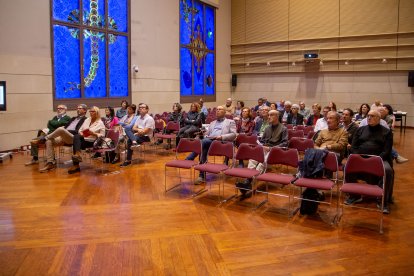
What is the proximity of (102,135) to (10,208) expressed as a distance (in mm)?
2594

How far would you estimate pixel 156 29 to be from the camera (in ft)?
42.4

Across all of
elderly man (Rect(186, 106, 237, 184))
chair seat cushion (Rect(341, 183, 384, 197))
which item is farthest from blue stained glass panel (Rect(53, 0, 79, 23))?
chair seat cushion (Rect(341, 183, 384, 197))

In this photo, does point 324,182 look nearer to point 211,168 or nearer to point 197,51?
point 211,168

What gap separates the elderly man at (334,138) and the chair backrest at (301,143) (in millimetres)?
538

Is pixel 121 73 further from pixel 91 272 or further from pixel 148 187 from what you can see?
pixel 91 272

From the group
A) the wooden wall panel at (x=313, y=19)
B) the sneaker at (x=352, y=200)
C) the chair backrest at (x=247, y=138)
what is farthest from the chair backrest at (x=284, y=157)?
the wooden wall panel at (x=313, y=19)

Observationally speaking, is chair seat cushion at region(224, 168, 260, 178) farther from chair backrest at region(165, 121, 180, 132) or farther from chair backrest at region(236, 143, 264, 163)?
chair backrest at region(165, 121, 180, 132)

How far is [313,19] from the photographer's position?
15523 mm

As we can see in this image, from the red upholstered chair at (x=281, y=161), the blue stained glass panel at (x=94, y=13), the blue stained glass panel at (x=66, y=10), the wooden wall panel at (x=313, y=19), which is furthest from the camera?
the wooden wall panel at (x=313, y=19)

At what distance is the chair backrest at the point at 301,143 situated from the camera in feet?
19.7

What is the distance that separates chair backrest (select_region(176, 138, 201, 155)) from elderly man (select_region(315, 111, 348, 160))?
5.98ft

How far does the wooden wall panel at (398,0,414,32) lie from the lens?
44.6 feet

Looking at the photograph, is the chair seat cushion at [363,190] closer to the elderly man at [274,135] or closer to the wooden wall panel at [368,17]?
the elderly man at [274,135]

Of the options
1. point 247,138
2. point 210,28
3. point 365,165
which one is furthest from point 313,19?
point 365,165
